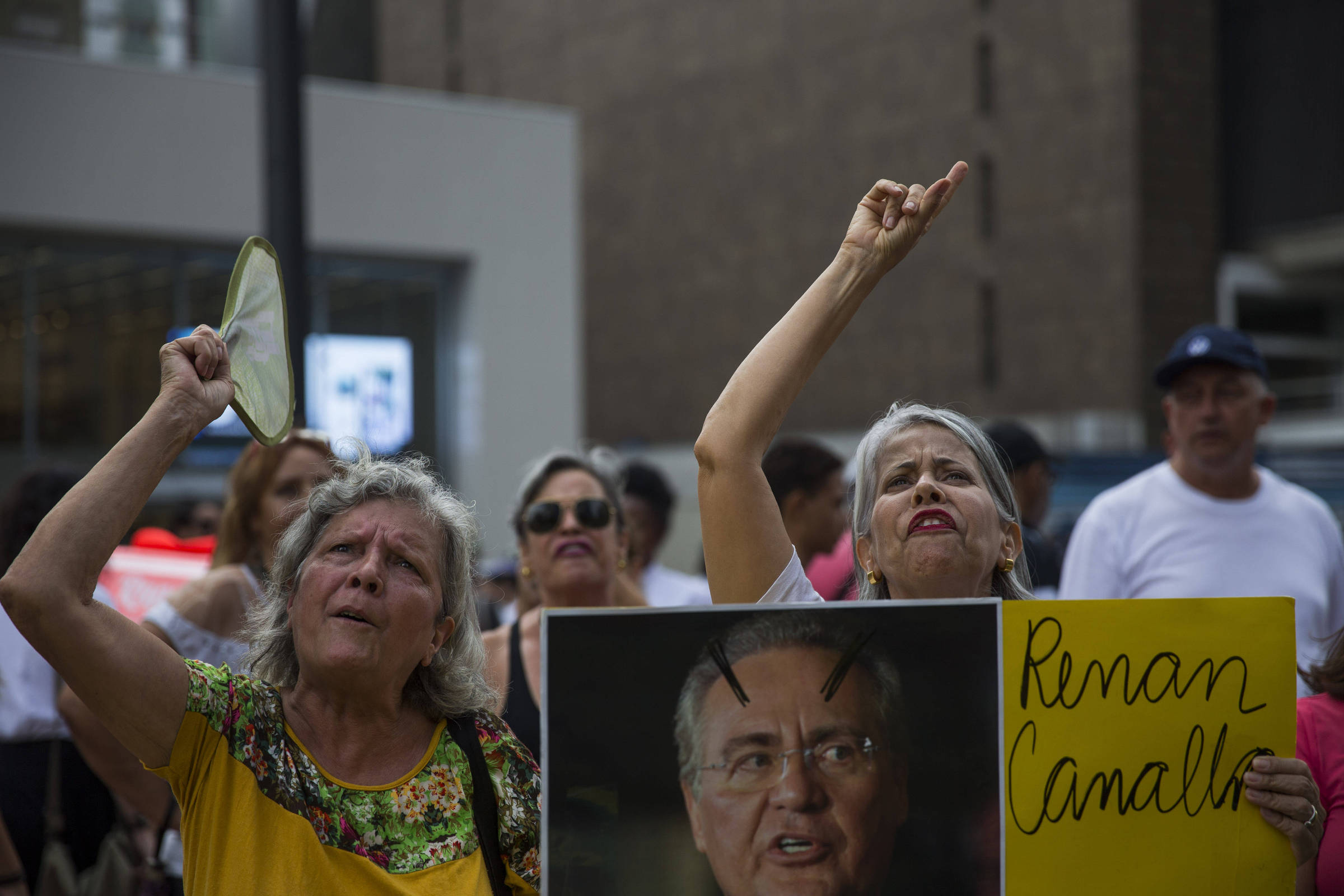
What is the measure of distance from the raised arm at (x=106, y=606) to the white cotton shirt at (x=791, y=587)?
969mm

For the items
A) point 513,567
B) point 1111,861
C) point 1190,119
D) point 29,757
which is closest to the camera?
point 1111,861

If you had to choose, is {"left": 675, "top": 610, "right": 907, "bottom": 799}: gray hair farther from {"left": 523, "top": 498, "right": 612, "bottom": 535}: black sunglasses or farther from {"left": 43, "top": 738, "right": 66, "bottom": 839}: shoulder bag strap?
{"left": 43, "top": 738, "right": 66, "bottom": 839}: shoulder bag strap

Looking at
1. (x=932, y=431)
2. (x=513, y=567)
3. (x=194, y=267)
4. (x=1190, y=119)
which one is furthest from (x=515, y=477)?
(x=1190, y=119)

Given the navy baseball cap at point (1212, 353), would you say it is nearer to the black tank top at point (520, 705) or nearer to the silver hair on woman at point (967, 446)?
the silver hair on woman at point (967, 446)

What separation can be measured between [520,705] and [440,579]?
1.04 m

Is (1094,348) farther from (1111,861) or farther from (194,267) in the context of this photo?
(1111,861)

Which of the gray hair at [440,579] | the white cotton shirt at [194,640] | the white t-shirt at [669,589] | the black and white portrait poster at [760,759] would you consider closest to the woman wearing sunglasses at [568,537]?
the white cotton shirt at [194,640]

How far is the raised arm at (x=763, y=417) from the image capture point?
2293 mm

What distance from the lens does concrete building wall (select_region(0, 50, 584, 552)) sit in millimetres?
11750

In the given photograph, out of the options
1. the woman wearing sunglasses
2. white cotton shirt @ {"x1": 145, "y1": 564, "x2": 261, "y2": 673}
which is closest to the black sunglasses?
the woman wearing sunglasses

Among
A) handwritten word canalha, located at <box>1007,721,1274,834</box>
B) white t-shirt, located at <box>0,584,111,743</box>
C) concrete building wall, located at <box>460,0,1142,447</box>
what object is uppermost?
concrete building wall, located at <box>460,0,1142,447</box>

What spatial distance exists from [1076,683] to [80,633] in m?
1.46

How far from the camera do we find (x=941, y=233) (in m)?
24.6

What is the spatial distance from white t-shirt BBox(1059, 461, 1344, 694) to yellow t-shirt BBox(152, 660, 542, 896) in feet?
7.90
